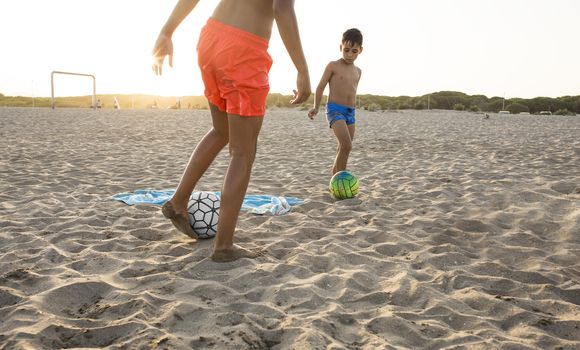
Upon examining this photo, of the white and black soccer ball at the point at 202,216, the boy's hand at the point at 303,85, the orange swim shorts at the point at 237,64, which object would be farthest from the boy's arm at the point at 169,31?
the white and black soccer ball at the point at 202,216

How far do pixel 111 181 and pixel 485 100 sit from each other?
219ft

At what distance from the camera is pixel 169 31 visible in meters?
2.81

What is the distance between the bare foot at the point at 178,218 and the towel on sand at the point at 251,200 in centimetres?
91

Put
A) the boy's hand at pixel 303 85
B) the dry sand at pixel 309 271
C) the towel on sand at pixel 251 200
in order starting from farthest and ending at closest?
the towel on sand at pixel 251 200
the boy's hand at pixel 303 85
the dry sand at pixel 309 271

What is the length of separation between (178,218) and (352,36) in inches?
126

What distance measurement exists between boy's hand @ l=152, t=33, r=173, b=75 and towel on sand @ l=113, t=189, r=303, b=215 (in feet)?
5.06

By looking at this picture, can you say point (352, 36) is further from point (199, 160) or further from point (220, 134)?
point (199, 160)

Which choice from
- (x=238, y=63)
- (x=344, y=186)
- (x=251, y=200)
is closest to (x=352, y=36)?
(x=344, y=186)

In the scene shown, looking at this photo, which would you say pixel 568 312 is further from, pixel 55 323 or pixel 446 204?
pixel 55 323

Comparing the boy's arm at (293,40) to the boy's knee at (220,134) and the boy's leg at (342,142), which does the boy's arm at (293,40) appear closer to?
the boy's knee at (220,134)

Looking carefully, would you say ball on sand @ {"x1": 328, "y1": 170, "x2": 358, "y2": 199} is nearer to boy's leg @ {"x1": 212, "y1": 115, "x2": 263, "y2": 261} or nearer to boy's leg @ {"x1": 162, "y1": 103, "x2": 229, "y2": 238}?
boy's leg @ {"x1": 162, "y1": 103, "x2": 229, "y2": 238}

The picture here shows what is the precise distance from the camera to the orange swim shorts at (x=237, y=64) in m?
2.52

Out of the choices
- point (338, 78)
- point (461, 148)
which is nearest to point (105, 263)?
point (338, 78)

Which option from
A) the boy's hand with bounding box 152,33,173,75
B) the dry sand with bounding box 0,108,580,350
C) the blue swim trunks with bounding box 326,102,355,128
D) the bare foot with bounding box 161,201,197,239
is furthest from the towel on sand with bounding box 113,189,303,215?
the boy's hand with bounding box 152,33,173,75
